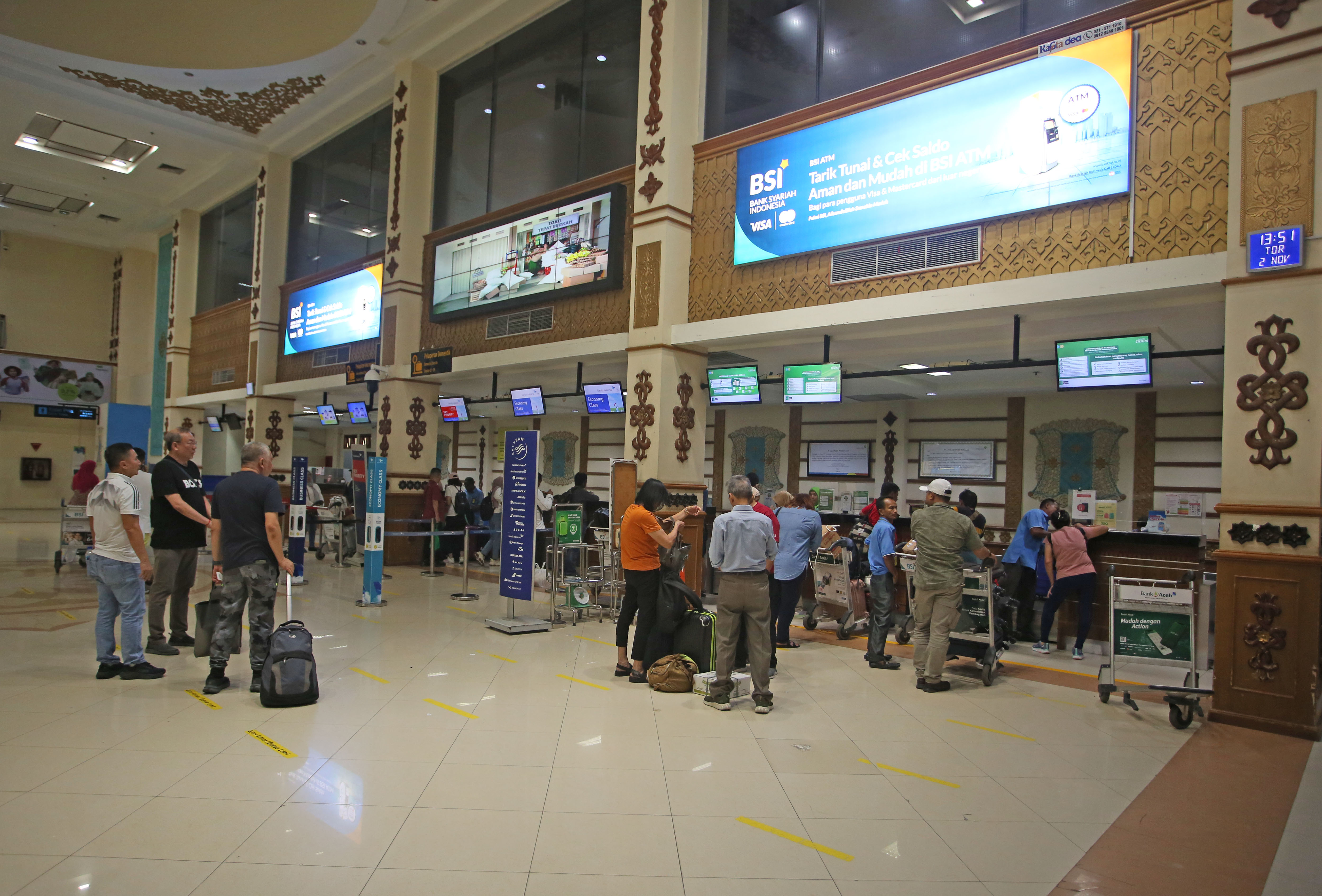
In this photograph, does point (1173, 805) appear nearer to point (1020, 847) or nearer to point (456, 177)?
point (1020, 847)

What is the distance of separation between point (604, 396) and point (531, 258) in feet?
7.12

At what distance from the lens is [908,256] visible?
6.79m

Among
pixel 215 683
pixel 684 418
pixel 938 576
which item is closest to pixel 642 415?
pixel 684 418

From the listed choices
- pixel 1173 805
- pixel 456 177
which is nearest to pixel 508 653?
pixel 1173 805

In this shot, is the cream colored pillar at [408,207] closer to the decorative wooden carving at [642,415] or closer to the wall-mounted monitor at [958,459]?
the decorative wooden carving at [642,415]

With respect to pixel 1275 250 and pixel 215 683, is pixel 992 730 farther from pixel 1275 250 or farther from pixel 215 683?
pixel 215 683

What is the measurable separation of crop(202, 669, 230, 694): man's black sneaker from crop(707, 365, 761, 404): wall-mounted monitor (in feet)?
18.0

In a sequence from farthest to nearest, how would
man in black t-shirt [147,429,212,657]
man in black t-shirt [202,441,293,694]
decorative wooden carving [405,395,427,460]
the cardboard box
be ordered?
decorative wooden carving [405,395,427,460]
man in black t-shirt [147,429,212,657]
the cardboard box
man in black t-shirt [202,441,293,694]

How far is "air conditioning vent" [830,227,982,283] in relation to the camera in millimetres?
6441

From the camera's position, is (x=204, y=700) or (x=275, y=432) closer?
(x=204, y=700)

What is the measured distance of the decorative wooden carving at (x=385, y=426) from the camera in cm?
1196

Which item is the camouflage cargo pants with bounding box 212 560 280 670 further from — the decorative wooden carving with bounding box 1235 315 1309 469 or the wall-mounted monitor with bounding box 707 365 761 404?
the decorative wooden carving with bounding box 1235 315 1309 469

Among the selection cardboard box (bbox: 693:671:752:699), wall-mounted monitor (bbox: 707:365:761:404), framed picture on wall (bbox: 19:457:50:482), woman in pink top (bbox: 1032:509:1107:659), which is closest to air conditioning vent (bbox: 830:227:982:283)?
wall-mounted monitor (bbox: 707:365:761:404)

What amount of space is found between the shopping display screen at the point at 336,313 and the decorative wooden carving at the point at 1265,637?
1185cm
